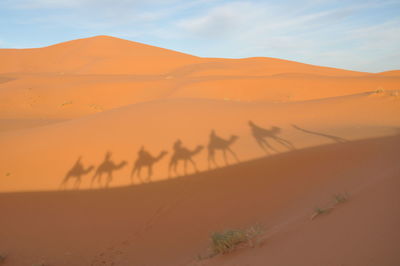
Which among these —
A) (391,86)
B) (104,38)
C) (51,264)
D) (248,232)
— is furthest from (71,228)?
(104,38)

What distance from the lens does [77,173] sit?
908 centimetres

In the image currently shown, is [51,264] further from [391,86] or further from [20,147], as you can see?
[391,86]

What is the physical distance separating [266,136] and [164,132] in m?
3.01

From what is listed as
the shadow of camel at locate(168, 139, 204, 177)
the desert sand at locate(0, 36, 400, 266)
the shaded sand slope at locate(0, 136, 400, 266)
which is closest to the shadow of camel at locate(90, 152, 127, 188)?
the desert sand at locate(0, 36, 400, 266)

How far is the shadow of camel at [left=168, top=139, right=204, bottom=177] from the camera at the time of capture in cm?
876

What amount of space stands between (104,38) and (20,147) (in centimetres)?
5626

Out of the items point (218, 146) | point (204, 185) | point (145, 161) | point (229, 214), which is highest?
point (218, 146)

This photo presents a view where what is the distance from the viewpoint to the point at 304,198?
5.92 m

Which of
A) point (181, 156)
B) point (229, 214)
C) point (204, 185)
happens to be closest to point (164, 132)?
point (181, 156)

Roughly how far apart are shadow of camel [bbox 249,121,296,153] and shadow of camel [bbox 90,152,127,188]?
3.60 m

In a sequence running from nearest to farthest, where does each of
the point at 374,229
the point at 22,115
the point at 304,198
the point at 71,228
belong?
the point at 374,229 < the point at 304,198 < the point at 71,228 < the point at 22,115

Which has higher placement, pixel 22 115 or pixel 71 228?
pixel 22 115

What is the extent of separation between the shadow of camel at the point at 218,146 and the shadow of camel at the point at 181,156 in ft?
1.05

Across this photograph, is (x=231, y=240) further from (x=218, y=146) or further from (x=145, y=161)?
(x=218, y=146)
